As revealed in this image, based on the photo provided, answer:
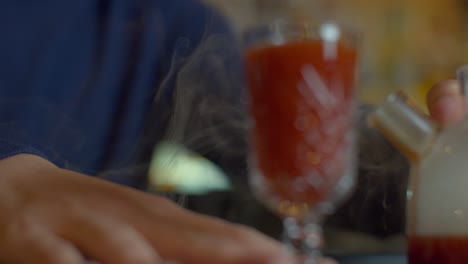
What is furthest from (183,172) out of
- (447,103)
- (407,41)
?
(407,41)

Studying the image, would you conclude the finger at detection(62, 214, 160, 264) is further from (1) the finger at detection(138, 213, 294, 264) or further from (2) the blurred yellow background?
(2) the blurred yellow background

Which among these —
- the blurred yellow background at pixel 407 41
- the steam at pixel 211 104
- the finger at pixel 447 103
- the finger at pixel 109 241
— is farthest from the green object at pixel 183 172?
the blurred yellow background at pixel 407 41

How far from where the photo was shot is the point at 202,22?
4.61 ft

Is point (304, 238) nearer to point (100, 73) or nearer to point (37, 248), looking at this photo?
point (37, 248)

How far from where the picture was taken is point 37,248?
56 centimetres

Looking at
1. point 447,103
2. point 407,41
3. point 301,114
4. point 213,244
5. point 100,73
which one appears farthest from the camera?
point 407,41

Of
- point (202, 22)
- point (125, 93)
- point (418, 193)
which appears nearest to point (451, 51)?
point (202, 22)

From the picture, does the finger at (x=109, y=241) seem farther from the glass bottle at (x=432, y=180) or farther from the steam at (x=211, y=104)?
the steam at (x=211, y=104)

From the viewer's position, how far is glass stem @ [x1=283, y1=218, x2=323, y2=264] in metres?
0.58

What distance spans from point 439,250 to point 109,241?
350 millimetres

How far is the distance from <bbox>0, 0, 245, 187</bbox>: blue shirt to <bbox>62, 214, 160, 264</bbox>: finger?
0.64 m

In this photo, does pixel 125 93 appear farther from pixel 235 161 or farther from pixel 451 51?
pixel 451 51

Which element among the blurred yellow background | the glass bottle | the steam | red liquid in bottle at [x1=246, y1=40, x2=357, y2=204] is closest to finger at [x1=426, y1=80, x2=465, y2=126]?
the glass bottle

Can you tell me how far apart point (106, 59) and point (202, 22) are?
0.73 feet
